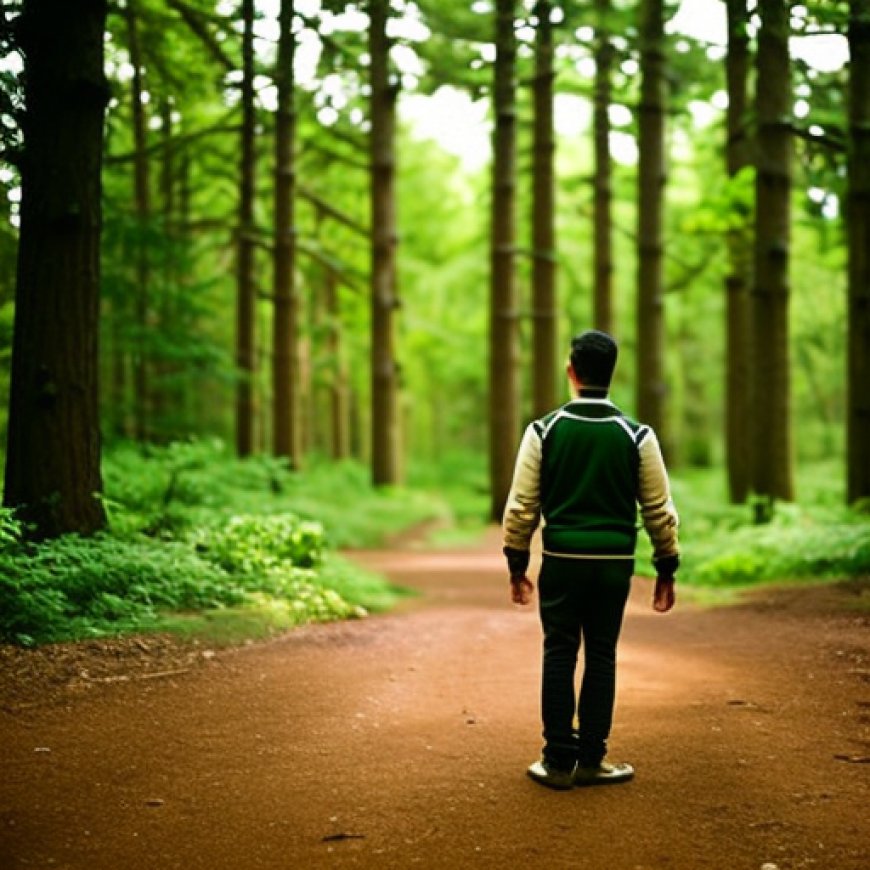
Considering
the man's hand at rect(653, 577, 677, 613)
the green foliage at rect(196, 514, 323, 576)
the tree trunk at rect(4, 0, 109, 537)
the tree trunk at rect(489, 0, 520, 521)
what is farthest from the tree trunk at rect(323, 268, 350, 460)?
the man's hand at rect(653, 577, 677, 613)

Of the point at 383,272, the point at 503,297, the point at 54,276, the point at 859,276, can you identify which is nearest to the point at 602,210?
the point at 503,297

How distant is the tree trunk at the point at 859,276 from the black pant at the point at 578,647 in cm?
1043

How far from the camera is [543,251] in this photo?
2044 cm

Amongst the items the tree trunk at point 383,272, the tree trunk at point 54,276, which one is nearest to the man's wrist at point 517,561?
the tree trunk at point 54,276

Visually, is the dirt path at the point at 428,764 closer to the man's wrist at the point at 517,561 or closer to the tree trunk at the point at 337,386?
the man's wrist at the point at 517,561

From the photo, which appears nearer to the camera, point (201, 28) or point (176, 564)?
point (176, 564)

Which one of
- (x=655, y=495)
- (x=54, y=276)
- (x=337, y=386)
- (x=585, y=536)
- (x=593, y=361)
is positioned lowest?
(x=585, y=536)

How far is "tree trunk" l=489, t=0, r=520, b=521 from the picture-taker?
1914 cm

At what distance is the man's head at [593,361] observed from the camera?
4902 mm

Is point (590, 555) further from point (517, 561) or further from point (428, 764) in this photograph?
point (428, 764)

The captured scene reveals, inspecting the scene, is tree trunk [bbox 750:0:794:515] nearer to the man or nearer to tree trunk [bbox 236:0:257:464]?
tree trunk [bbox 236:0:257:464]

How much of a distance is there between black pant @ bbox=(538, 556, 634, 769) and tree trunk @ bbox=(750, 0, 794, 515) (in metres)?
10.0

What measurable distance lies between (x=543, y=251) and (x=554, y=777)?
54.6 ft

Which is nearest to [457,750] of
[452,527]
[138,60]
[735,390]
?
[138,60]
